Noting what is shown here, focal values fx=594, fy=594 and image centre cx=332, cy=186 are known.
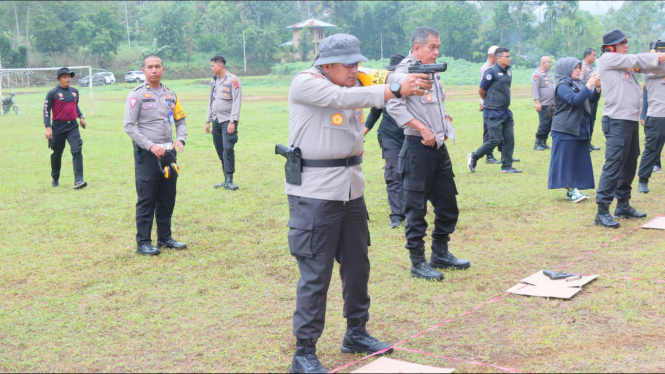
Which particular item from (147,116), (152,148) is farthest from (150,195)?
(147,116)

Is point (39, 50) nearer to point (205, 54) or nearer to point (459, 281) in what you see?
point (205, 54)

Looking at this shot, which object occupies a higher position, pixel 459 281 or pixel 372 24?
pixel 372 24

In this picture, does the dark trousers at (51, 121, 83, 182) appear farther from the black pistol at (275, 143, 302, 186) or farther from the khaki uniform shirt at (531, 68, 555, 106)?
the khaki uniform shirt at (531, 68, 555, 106)

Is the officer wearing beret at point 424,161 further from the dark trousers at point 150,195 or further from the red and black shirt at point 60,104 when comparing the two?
the red and black shirt at point 60,104

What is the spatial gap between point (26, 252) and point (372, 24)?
77.5 m

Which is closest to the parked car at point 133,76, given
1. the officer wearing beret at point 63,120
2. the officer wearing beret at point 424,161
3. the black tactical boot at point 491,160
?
the officer wearing beret at point 63,120

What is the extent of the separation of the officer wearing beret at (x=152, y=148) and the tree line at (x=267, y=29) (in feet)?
159

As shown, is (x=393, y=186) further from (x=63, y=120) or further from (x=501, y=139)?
(x=63, y=120)

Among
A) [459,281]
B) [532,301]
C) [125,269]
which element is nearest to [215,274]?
[125,269]

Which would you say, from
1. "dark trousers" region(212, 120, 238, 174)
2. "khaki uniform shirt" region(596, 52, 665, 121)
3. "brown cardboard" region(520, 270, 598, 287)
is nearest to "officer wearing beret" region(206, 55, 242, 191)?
"dark trousers" region(212, 120, 238, 174)

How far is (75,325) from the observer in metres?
A: 4.69

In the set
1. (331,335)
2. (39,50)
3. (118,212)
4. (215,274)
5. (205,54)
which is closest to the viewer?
(331,335)

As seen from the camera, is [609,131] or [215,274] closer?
[215,274]

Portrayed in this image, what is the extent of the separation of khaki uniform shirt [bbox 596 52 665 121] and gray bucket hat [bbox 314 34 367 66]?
4827mm
